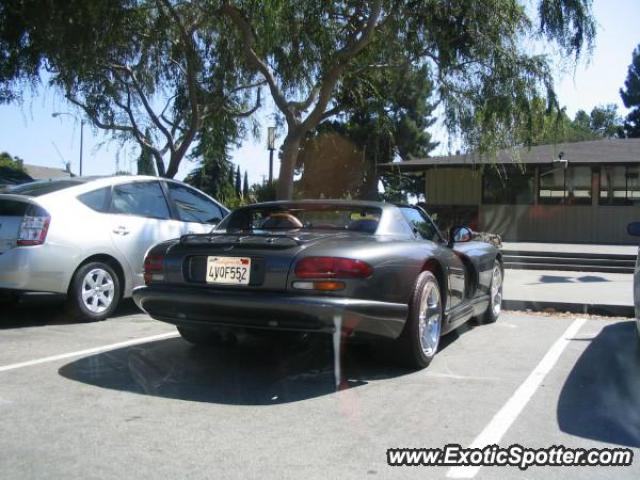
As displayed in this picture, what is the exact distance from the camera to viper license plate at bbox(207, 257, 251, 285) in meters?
4.33

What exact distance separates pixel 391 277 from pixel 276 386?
3.45 ft

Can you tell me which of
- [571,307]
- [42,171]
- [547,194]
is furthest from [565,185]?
[42,171]

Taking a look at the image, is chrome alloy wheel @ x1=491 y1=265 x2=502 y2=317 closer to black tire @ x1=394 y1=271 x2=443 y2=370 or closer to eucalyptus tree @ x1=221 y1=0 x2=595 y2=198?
black tire @ x1=394 y1=271 x2=443 y2=370

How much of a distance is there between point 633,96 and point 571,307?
5181 cm

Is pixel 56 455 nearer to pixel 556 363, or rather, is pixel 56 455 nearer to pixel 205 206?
pixel 556 363

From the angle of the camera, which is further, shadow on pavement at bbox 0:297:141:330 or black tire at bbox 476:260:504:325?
black tire at bbox 476:260:504:325

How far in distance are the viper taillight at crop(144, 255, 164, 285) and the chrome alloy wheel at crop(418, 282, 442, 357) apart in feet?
6.13

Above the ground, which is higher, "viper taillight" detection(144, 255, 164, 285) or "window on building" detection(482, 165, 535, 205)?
"window on building" detection(482, 165, 535, 205)

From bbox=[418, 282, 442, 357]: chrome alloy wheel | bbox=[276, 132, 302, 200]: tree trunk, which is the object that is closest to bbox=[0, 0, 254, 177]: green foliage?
bbox=[276, 132, 302, 200]: tree trunk

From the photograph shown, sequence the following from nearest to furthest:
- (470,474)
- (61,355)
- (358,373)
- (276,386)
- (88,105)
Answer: (470,474), (276,386), (358,373), (61,355), (88,105)

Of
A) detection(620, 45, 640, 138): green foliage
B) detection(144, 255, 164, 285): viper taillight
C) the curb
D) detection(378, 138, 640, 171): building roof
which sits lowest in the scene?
the curb

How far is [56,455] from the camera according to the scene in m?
3.11

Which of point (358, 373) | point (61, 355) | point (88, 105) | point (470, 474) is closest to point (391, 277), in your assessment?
point (358, 373)

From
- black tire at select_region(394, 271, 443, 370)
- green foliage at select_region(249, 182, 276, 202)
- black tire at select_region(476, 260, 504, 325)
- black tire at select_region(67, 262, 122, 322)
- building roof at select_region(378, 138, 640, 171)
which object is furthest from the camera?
green foliage at select_region(249, 182, 276, 202)
